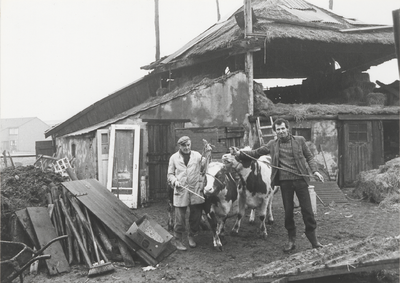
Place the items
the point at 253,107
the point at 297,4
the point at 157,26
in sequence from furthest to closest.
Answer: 1. the point at 157,26
2. the point at 297,4
3. the point at 253,107

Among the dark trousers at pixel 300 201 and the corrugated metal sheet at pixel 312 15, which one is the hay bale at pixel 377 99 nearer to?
the corrugated metal sheet at pixel 312 15

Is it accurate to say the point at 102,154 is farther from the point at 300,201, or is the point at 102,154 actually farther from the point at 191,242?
the point at 300,201

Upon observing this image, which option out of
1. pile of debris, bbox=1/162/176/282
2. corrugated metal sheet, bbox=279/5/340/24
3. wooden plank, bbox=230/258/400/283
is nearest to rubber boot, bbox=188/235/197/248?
pile of debris, bbox=1/162/176/282

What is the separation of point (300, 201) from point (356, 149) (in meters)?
8.05

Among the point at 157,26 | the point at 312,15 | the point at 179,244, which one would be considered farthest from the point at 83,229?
the point at 157,26

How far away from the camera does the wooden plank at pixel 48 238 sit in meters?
5.70

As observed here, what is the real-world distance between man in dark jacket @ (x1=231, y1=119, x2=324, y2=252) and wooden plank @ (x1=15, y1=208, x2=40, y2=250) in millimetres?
4039

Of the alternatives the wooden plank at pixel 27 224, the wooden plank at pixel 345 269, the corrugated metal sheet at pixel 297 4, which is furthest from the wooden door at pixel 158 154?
the corrugated metal sheet at pixel 297 4

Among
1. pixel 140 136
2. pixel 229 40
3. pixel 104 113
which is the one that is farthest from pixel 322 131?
pixel 104 113

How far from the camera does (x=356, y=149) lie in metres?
13.0

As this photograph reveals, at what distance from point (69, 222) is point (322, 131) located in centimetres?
904

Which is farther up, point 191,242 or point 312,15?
point 312,15

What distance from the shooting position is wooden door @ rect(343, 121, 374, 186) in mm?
12883

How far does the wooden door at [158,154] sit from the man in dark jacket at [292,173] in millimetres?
5421
